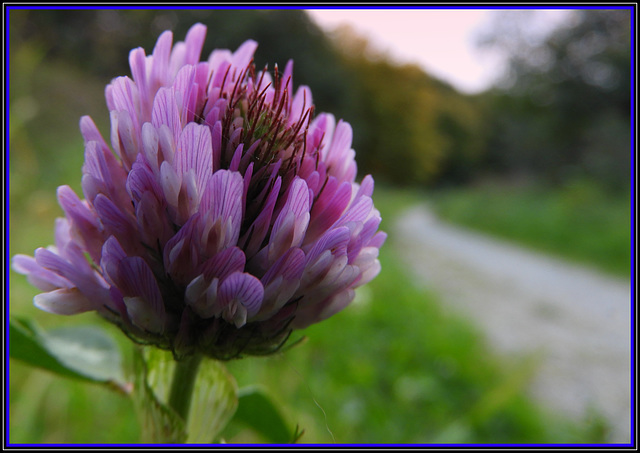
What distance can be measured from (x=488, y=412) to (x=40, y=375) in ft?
3.82

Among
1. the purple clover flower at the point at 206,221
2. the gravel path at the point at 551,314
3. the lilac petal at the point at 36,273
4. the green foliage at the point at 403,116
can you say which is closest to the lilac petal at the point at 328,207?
the purple clover flower at the point at 206,221

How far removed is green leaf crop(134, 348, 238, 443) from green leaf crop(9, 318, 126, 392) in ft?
0.22

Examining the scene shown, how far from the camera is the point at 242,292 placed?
0.34 metres

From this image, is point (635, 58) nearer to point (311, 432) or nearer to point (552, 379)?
point (311, 432)

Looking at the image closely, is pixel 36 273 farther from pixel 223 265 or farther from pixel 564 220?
pixel 564 220

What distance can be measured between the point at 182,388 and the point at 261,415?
0.60 feet

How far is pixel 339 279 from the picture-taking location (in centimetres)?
37

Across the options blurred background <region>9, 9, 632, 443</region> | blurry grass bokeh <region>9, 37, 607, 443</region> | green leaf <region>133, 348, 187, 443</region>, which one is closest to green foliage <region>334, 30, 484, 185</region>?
blurred background <region>9, 9, 632, 443</region>

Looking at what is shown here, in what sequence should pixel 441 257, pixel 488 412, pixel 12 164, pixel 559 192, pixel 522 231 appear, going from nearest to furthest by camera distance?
pixel 488 412 → pixel 12 164 → pixel 441 257 → pixel 522 231 → pixel 559 192

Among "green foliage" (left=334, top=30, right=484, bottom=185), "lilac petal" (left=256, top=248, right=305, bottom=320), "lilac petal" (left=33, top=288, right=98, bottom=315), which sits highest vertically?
"green foliage" (left=334, top=30, right=484, bottom=185)

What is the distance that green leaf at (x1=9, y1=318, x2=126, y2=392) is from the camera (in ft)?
1.48

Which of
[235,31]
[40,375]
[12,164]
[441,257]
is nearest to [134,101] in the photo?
[235,31]

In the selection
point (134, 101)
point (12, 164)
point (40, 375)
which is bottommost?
point (40, 375)

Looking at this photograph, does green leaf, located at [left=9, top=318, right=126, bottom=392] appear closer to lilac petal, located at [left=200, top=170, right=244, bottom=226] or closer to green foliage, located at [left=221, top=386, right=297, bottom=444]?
green foliage, located at [left=221, top=386, right=297, bottom=444]
